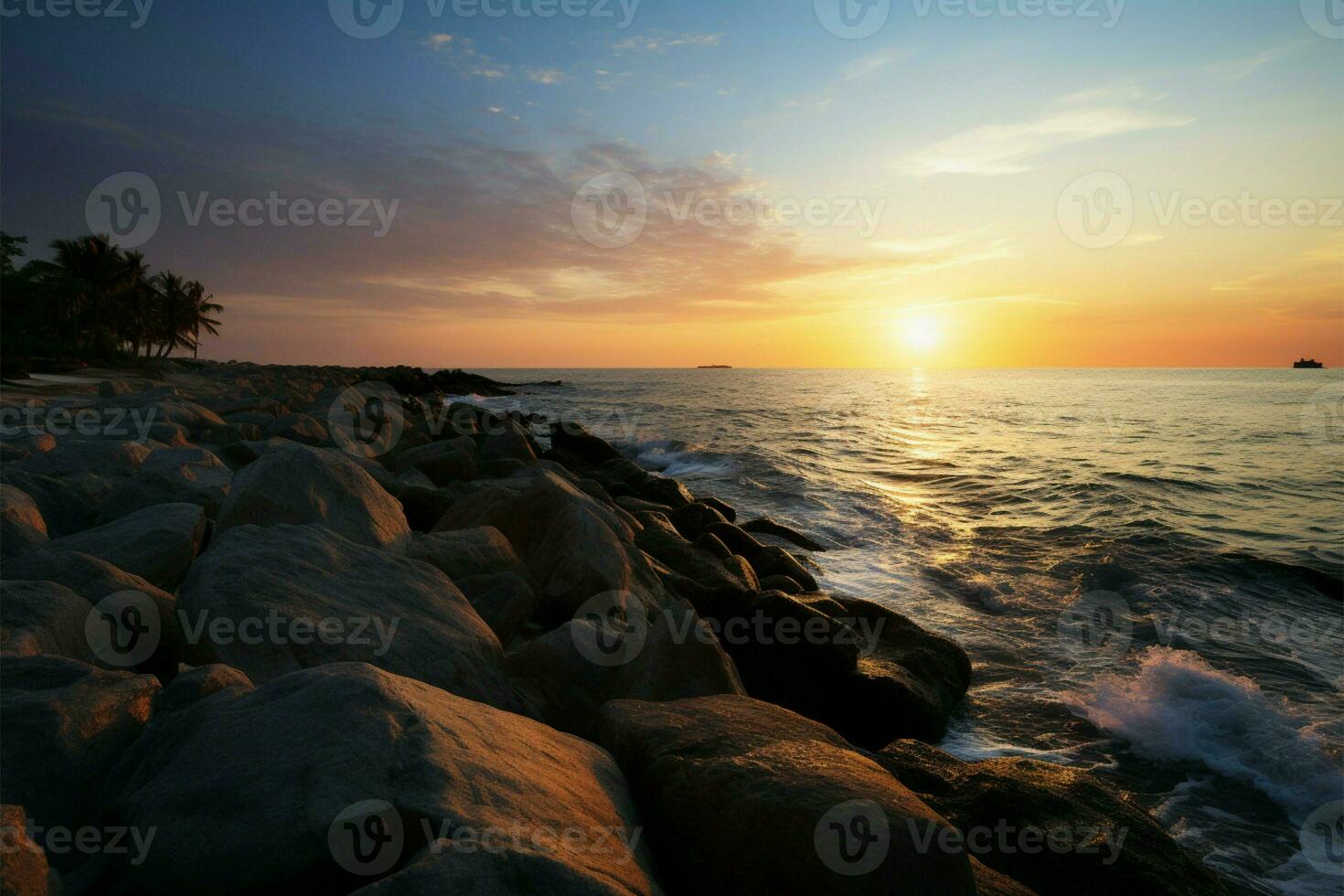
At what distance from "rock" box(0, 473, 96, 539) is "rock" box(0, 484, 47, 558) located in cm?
68

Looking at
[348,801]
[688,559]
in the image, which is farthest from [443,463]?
[348,801]

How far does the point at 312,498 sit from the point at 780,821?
4.01 metres

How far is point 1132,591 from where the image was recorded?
10.6m

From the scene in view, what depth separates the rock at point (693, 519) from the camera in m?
11.7

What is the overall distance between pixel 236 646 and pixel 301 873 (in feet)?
5.43

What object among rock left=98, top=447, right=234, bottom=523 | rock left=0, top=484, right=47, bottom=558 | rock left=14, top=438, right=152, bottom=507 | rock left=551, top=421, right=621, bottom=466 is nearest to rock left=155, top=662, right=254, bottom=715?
rock left=0, top=484, right=47, bottom=558

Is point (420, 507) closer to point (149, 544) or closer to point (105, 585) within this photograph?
point (149, 544)

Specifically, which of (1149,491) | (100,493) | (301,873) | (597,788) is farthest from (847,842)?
(1149,491)

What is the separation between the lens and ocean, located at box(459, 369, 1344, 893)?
575 cm

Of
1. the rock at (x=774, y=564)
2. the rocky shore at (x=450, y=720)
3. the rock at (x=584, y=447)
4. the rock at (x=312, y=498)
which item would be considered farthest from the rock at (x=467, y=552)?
the rock at (x=584, y=447)

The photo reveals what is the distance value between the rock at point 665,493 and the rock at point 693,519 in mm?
1695

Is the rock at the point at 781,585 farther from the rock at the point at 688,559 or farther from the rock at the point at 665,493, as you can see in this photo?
the rock at the point at 665,493

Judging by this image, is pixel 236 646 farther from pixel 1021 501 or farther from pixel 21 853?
pixel 1021 501

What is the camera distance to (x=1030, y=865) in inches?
145
